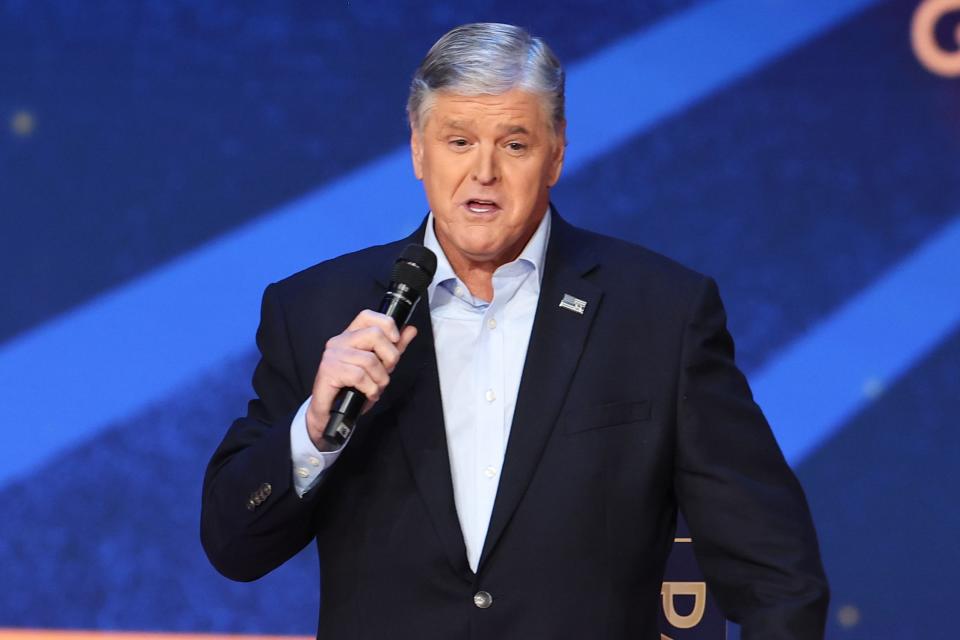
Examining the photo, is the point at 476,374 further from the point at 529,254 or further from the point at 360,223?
the point at 360,223

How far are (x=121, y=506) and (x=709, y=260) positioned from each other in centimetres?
160

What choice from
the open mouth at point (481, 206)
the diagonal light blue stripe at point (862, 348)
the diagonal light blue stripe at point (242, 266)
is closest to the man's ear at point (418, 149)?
the open mouth at point (481, 206)

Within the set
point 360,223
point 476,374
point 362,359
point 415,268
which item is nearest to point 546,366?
point 476,374

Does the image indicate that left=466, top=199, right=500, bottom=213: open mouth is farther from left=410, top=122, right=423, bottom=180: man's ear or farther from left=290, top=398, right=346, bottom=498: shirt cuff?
left=290, top=398, right=346, bottom=498: shirt cuff

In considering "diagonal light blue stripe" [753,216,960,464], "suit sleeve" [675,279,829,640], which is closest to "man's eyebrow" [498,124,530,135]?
"suit sleeve" [675,279,829,640]

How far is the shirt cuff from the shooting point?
1618 millimetres

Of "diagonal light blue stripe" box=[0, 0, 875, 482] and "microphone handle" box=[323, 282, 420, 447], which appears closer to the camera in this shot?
"microphone handle" box=[323, 282, 420, 447]

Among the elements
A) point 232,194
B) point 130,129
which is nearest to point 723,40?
point 232,194

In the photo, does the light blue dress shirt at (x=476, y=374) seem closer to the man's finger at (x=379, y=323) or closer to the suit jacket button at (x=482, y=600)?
the suit jacket button at (x=482, y=600)

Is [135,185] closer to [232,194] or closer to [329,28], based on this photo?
[232,194]

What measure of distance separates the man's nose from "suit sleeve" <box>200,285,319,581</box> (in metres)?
0.35

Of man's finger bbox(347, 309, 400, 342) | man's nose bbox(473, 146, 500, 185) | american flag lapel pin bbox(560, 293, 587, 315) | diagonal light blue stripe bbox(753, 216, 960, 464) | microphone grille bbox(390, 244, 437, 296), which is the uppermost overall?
diagonal light blue stripe bbox(753, 216, 960, 464)

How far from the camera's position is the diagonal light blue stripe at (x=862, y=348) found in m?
3.33

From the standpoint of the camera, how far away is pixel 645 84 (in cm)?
340
